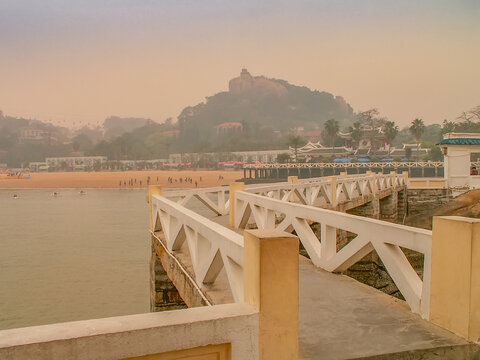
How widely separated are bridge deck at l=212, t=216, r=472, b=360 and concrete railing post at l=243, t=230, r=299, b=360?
0.54 metres

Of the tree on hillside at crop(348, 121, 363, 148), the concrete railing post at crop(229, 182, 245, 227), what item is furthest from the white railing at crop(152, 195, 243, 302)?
the tree on hillside at crop(348, 121, 363, 148)

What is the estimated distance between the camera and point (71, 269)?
1931cm

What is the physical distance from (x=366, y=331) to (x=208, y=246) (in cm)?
189

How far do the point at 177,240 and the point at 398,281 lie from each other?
3.16 metres

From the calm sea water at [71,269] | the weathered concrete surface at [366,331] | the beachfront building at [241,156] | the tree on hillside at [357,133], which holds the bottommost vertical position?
the calm sea water at [71,269]

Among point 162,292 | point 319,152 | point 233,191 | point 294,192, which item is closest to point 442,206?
point 294,192

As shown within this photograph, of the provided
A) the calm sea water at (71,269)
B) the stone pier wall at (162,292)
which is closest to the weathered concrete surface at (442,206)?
the calm sea water at (71,269)

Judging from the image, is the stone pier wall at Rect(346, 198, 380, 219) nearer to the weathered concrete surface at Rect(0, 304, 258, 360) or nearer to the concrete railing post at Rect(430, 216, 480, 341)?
the concrete railing post at Rect(430, 216, 480, 341)

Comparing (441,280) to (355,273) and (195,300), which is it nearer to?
(195,300)

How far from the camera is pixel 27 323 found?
12.9 metres

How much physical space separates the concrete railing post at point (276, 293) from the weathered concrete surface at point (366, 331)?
55 cm

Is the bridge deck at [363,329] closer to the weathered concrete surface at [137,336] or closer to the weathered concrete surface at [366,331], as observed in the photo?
the weathered concrete surface at [366,331]

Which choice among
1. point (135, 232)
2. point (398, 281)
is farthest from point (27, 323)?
point (135, 232)

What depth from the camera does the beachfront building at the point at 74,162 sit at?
130 metres
